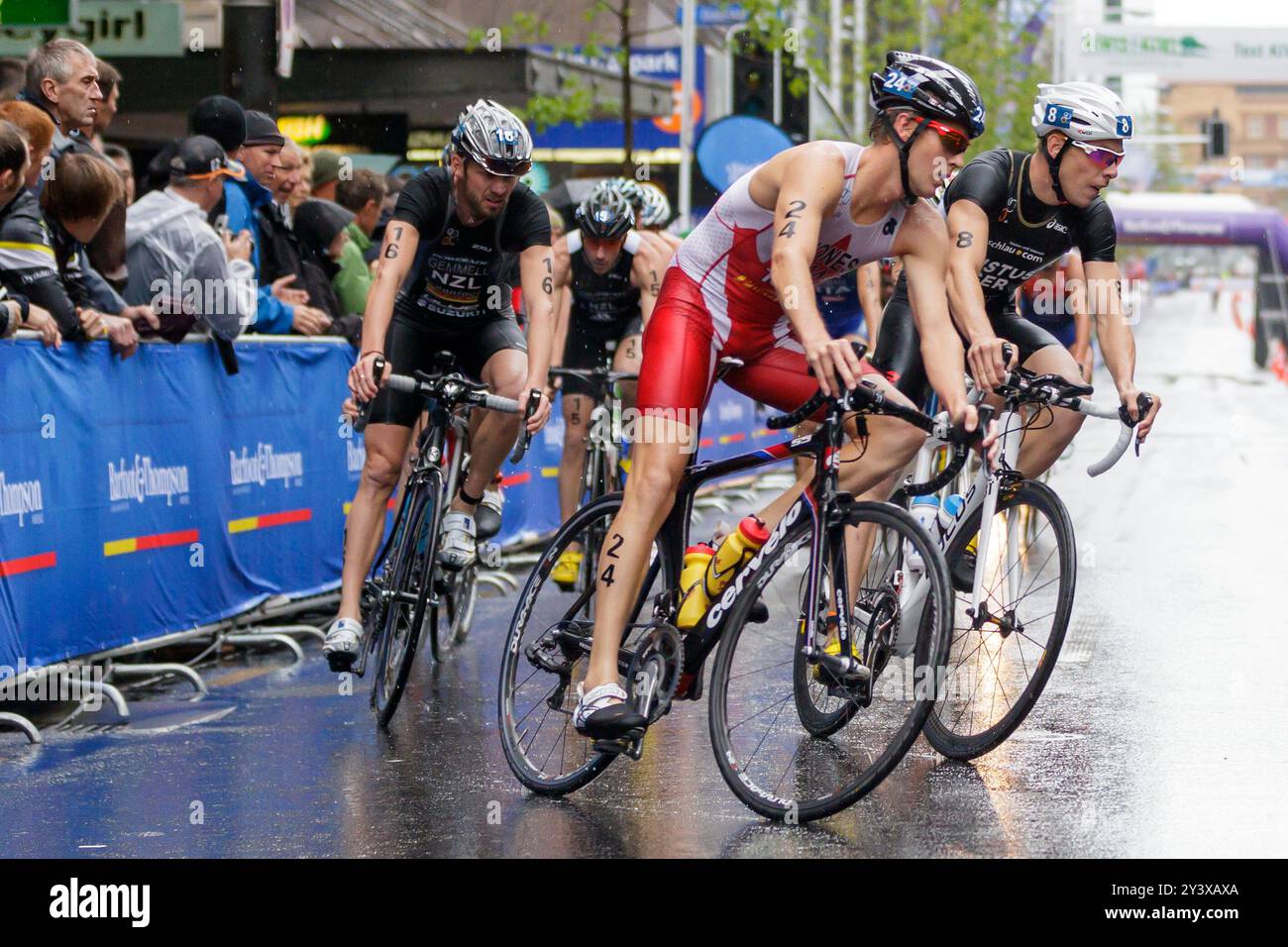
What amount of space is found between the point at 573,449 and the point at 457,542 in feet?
10.9

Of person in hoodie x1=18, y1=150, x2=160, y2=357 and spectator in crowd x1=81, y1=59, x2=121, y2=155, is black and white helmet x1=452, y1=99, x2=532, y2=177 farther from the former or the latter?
spectator in crowd x1=81, y1=59, x2=121, y2=155

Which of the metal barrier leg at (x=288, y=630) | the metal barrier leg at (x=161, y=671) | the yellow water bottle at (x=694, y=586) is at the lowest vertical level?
the metal barrier leg at (x=288, y=630)

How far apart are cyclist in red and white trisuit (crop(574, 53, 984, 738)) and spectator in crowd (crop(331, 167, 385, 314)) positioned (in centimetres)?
547

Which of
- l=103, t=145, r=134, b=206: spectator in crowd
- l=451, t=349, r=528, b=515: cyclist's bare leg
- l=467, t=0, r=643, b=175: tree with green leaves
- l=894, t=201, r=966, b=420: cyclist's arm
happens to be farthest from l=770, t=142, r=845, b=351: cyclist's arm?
l=467, t=0, r=643, b=175: tree with green leaves

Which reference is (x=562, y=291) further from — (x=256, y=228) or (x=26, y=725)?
(x=26, y=725)

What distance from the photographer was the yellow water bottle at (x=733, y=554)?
5.64 metres

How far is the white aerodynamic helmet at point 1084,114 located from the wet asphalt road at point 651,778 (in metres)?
2.03

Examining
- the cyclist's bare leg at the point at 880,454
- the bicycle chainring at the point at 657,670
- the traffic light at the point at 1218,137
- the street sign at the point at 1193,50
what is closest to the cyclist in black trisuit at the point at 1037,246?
the cyclist's bare leg at the point at 880,454

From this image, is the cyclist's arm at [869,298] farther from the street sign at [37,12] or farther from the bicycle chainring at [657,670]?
the bicycle chainring at [657,670]

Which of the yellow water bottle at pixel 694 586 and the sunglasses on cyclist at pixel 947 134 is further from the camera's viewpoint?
the yellow water bottle at pixel 694 586

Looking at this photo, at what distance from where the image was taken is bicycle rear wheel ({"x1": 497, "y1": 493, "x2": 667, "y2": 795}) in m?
6.07

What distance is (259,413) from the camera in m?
9.79

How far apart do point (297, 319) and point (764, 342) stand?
5.04m
